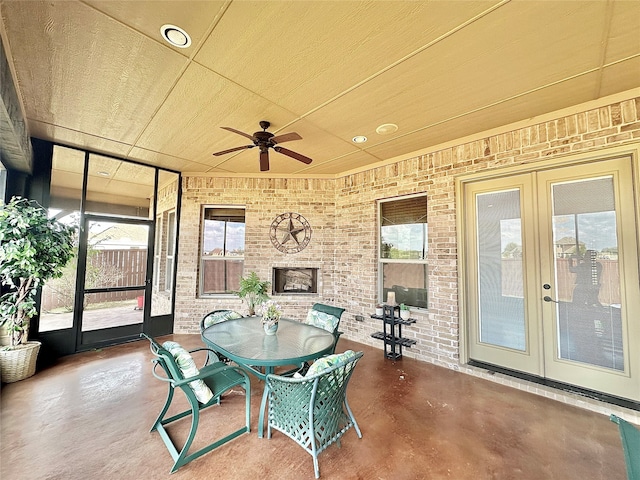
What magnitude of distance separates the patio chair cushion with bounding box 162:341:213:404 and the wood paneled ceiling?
2324 mm

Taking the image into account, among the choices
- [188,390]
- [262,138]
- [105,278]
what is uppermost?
[262,138]

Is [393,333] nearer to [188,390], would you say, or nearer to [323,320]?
[323,320]

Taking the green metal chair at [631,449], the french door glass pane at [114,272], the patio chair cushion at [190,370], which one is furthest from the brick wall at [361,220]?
the patio chair cushion at [190,370]

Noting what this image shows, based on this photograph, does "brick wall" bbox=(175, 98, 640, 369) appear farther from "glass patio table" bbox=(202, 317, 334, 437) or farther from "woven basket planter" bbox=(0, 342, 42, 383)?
"woven basket planter" bbox=(0, 342, 42, 383)

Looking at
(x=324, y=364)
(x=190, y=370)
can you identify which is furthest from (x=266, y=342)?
(x=324, y=364)

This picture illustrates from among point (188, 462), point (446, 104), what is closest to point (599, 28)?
point (446, 104)

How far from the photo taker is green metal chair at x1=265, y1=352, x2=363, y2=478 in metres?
1.86

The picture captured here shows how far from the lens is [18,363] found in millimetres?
3137

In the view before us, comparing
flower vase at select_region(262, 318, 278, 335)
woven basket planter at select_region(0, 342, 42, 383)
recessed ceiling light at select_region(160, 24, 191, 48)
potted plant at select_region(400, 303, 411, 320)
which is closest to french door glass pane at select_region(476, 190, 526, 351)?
potted plant at select_region(400, 303, 411, 320)

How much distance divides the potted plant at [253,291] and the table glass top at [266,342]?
4.11 feet

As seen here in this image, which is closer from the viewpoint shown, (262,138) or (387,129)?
(262,138)

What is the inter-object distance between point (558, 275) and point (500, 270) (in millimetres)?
557

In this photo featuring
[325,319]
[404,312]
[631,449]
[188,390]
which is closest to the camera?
[631,449]

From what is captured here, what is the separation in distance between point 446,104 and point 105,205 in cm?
531
